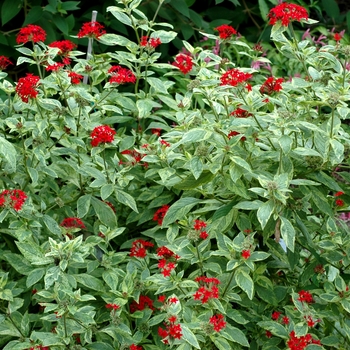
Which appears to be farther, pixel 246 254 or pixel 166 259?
pixel 166 259

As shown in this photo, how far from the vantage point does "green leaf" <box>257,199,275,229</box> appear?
2.06 m

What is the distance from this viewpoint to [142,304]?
2416mm

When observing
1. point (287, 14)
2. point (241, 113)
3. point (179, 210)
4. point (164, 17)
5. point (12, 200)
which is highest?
point (287, 14)

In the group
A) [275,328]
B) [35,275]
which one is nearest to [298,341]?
[275,328]

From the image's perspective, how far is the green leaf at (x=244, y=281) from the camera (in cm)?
216

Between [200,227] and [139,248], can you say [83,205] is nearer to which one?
[139,248]

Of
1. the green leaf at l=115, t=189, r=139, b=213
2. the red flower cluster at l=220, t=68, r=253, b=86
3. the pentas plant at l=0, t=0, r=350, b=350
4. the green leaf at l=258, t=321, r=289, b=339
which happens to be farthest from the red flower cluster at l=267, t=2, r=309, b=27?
the green leaf at l=258, t=321, r=289, b=339

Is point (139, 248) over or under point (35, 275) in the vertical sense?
under

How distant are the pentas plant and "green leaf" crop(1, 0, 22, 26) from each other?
1.52m

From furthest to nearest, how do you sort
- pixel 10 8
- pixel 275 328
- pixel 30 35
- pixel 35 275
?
pixel 10 8 → pixel 30 35 → pixel 275 328 → pixel 35 275

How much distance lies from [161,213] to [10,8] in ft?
6.79

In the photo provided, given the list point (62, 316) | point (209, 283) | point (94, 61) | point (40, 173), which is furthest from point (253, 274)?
point (94, 61)

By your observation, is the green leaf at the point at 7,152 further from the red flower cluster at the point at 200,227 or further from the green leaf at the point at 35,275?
the red flower cluster at the point at 200,227

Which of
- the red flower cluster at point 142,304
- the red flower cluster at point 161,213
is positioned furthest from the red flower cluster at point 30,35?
the red flower cluster at point 142,304
